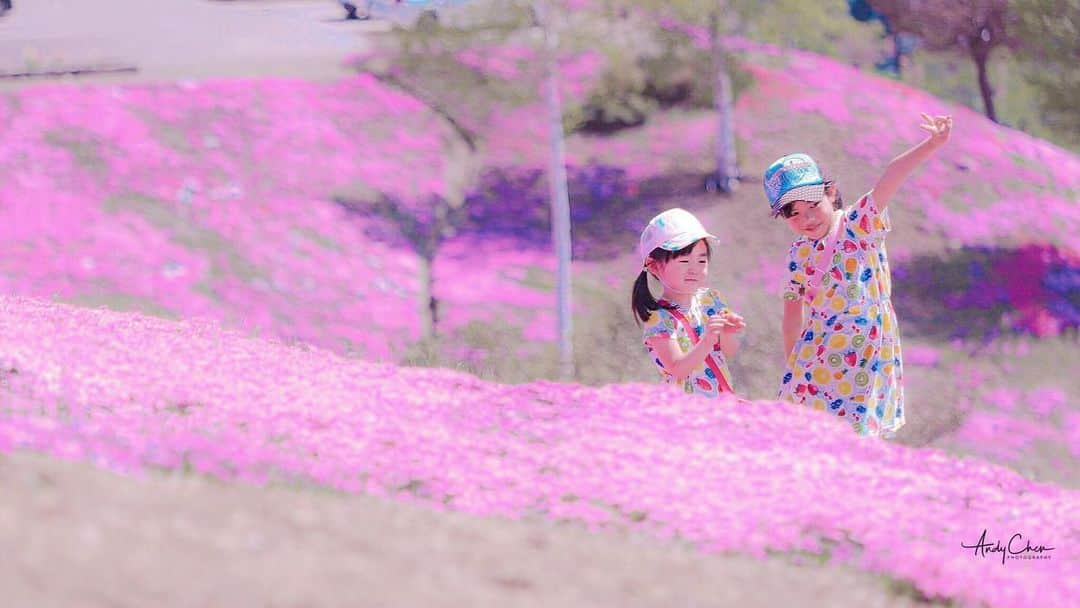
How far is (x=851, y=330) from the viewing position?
5727 millimetres

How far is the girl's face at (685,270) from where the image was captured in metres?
5.57

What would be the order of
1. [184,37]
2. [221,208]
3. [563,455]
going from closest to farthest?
1. [563,455]
2. [221,208]
3. [184,37]

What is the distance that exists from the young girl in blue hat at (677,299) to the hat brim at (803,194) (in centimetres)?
37

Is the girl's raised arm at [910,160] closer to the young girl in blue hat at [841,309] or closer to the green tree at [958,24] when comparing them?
the young girl in blue hat at [841,309]

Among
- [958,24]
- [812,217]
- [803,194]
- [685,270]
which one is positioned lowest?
[685,270]

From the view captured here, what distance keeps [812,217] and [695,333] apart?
0.76m

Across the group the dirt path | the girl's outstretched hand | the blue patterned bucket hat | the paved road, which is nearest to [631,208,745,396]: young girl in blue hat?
the blue patterned bucket hat

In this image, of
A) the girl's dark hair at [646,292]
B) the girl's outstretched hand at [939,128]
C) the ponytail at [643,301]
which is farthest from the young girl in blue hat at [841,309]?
the ponytail at [643,301]

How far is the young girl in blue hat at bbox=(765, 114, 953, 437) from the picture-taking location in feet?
18.5

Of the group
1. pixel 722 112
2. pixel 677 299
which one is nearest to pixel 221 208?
pixel 722 112

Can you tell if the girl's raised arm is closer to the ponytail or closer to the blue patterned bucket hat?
the blue patterned bucket hat

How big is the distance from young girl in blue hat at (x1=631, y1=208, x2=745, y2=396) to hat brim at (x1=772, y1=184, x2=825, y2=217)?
37 centimetres

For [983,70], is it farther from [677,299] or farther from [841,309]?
[677,299]

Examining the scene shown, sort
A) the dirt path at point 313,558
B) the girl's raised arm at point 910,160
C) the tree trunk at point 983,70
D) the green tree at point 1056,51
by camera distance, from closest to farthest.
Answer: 1. the dirt path at point 313,558
2. the girl's raised arm at point 910,160
3. the green tree at point 1056,51
4. the tree trunk at point 983,70
